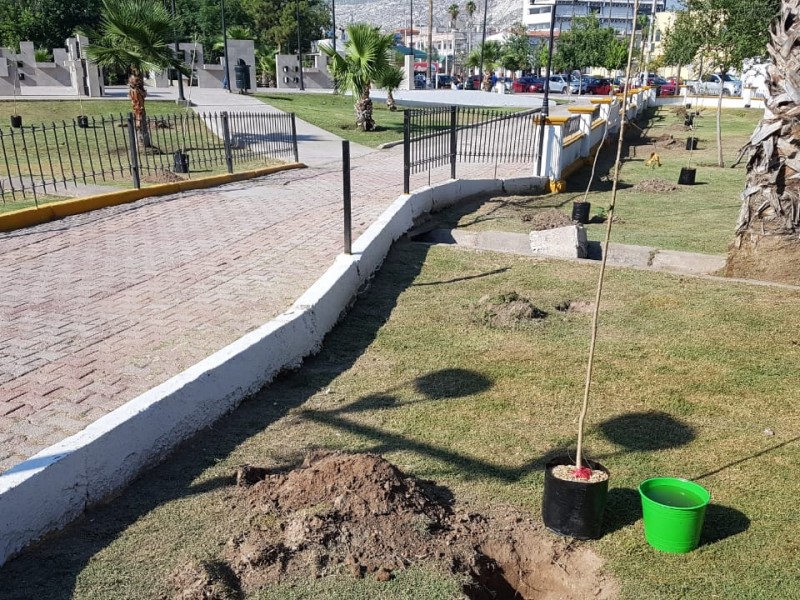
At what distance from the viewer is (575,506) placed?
3.46 metres

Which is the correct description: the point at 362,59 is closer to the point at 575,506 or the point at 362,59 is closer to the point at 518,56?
the point at 575,506

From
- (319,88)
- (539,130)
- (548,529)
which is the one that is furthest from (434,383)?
(319,88)

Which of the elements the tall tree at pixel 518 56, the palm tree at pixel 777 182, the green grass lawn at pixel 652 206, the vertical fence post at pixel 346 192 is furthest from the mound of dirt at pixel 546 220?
the tall tree at pixel 518 56

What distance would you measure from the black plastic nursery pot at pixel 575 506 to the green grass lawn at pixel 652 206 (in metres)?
6.86

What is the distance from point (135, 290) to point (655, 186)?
463 inches

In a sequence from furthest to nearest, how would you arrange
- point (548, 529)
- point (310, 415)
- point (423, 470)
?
1. point (310, 415)
2. point (423, 470)
3. point (548, 529)

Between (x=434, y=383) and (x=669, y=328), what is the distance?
2.49 metres

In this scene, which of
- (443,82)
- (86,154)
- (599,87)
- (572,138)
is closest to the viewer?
(86,154)

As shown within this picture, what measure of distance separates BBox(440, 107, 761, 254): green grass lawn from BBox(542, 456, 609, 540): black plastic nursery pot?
6.86 metres

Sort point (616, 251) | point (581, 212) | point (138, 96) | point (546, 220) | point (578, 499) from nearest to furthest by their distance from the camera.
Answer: point (578, 499) → point (616, 251) → point (546, 220) → point (581, 212) → point (138, 96)

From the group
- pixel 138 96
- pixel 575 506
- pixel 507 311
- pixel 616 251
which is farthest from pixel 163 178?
pixel 575 506

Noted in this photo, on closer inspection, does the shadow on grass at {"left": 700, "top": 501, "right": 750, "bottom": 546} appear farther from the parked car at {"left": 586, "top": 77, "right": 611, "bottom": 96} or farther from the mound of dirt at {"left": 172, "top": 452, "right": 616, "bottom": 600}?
the parked car at {"left": 586, "top": 77, "right": 611, "bottom": 96}

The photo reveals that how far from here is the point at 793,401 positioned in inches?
195

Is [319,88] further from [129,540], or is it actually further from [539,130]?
[129,540]
